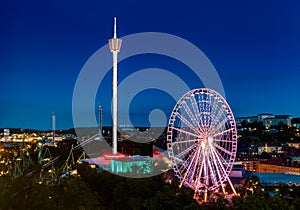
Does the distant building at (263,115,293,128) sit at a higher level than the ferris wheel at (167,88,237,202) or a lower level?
higher

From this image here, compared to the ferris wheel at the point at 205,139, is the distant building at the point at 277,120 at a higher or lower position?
higher

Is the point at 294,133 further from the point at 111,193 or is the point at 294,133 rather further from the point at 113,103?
the point at 111,193

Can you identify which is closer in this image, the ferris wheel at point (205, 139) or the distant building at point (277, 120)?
the ferris wheel at point (205, 139)

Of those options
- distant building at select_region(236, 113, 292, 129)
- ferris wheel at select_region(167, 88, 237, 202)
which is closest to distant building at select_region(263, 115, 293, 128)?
distant building at select_region(236, 113, 292, 129)

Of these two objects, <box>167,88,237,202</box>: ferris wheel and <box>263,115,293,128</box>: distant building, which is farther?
<box>263,115,293,128</box>: distant building

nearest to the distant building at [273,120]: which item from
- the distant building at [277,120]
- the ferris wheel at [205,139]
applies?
the distant building at [277,120]

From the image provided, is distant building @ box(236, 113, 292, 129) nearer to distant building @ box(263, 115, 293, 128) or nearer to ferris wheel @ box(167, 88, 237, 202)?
distant building @ box(263, 115, 293, 128)

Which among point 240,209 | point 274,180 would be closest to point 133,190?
point 240,209

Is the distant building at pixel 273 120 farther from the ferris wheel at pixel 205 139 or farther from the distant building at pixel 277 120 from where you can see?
the ferris wheel at pixel 205 139

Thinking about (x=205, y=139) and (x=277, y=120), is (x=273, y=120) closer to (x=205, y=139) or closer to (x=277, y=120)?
(x=277, y=120)

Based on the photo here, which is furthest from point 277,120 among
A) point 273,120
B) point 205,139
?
point 205,139

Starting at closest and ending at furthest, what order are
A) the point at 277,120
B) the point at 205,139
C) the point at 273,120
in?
the point at 205,139
the point at 277,120
the point at 273,120
